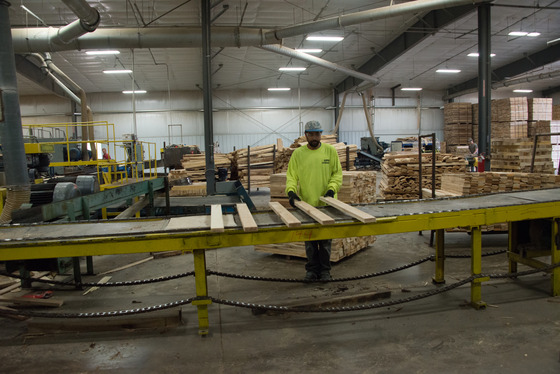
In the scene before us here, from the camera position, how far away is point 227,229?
3264 millimetres

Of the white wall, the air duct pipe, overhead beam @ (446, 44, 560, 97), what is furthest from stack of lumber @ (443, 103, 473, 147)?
the air duct pipe

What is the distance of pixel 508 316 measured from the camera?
3846mm

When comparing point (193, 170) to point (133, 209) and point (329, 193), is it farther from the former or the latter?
point (329, 193)

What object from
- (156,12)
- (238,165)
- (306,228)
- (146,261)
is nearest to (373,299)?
(306,228)

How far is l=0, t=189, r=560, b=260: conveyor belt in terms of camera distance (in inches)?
120

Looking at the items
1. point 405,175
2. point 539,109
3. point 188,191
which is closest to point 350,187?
point 405,175

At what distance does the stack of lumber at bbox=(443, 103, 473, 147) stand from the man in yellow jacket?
19785 millimetres

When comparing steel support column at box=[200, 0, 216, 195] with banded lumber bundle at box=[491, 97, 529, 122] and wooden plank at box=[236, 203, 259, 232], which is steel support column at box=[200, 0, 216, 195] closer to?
wooden plank at box=[236, 203, 259, 232]

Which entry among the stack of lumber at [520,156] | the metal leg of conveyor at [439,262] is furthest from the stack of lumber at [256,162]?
the metal leg of conveyor at [439,262]

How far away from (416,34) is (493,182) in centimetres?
1141

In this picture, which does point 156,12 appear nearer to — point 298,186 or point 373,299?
point 298,186

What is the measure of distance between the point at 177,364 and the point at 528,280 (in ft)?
14.8

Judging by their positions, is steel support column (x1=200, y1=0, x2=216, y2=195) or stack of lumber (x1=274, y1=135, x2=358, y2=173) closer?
steel support column (x1=200, y1=0, x2=216, y2=195)

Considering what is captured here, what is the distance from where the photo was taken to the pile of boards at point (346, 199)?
5946 mm
